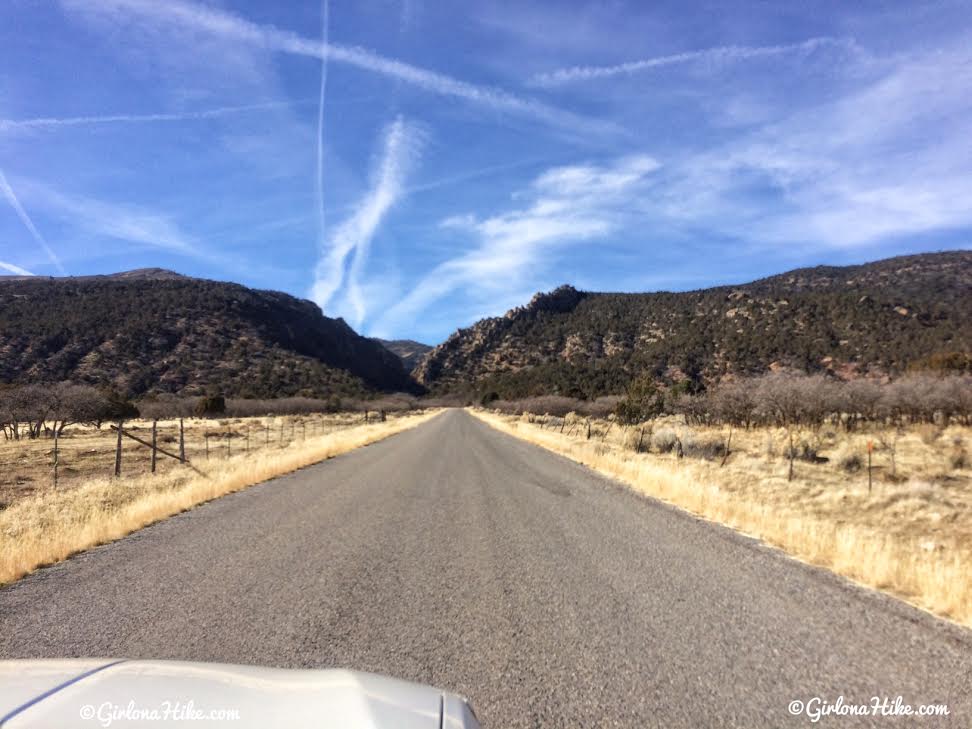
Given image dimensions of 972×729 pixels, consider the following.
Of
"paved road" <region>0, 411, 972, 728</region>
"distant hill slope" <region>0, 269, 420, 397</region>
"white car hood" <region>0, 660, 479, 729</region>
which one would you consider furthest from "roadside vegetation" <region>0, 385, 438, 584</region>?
"distant hill slope" <region>0, 269, 420, 397</region>

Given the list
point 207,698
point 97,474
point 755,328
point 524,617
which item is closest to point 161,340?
point 97,474

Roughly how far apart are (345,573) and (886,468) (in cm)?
2189

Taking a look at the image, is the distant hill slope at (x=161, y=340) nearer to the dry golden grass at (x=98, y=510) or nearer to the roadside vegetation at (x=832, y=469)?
the roadside vegetation at (x=832, y=469)

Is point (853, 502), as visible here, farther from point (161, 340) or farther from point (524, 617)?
point (161, 340)

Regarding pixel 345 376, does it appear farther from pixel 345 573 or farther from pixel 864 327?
pixel 345 573

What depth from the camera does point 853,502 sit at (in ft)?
48.9

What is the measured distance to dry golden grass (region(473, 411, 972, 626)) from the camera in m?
6.77

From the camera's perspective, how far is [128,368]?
238 ft

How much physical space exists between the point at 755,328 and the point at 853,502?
200ft

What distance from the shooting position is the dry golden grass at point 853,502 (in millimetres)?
6773

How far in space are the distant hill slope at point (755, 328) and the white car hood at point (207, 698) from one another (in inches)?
2426

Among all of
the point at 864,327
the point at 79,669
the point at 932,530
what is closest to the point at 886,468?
the point at 932,530

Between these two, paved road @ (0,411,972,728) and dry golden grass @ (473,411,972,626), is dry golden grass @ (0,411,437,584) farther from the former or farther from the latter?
dry golden grass @ (473,411,972,626)

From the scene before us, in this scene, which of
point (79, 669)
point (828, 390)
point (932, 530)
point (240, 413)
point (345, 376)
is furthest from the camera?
point (345, 376)
